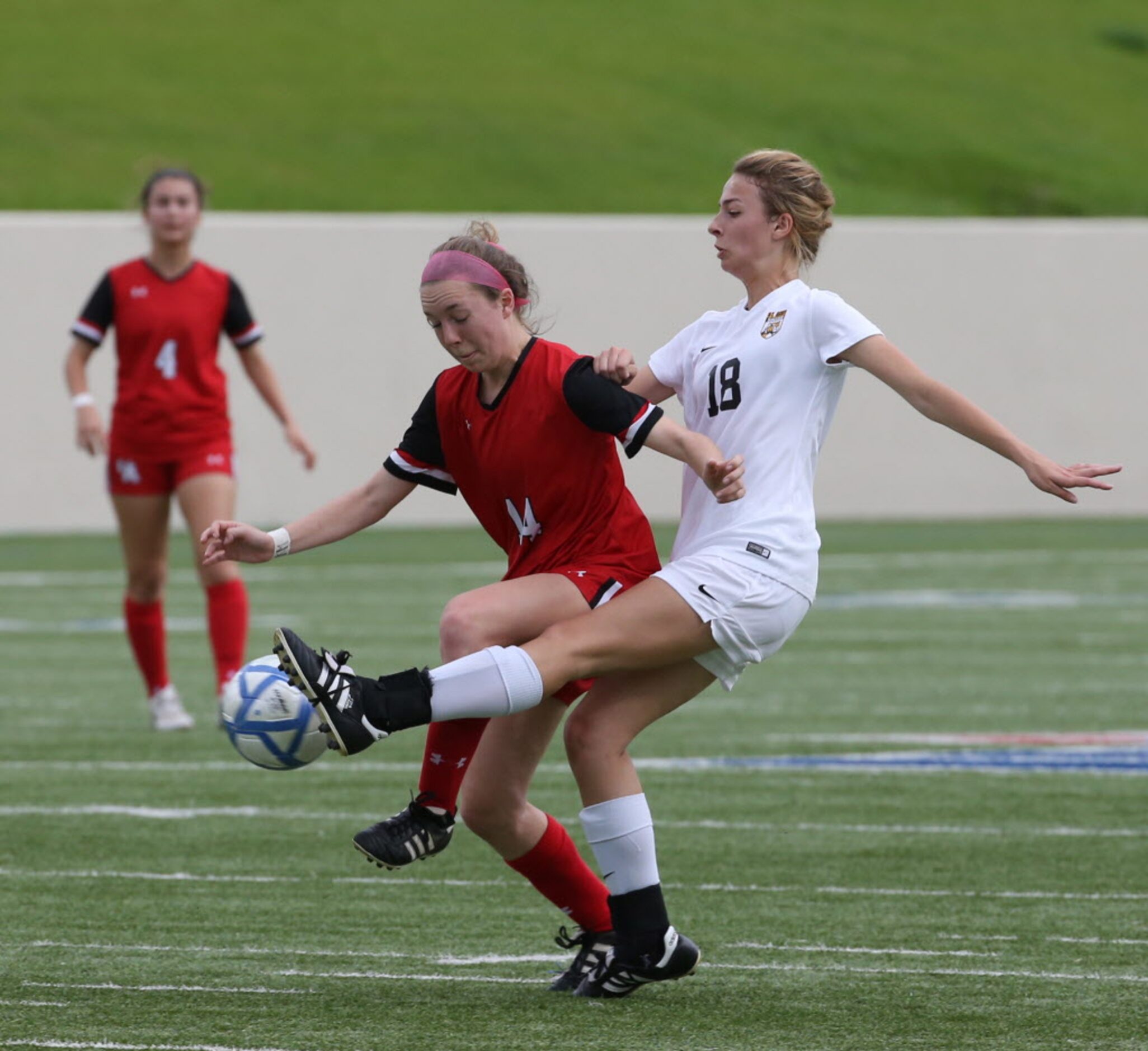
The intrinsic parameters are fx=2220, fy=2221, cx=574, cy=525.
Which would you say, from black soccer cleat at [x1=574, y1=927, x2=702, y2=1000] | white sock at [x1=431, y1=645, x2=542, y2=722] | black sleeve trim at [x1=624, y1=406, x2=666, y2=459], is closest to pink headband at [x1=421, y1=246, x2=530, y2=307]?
black sleeve trim at [x1=624, y1=406, x2=666, y2=459]

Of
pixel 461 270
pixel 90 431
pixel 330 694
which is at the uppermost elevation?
pixel 90 431

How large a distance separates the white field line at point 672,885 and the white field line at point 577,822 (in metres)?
0.91

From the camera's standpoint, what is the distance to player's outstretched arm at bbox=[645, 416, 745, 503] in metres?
4.70

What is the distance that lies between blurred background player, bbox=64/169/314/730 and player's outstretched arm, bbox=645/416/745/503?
4.73 meters

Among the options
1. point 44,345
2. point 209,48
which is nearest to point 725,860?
point 44,345

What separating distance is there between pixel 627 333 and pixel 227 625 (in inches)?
534

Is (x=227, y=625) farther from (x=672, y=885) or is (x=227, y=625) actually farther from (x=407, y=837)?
(x=407, y=837)

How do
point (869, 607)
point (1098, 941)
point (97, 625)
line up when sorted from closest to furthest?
point (1098, 941), point (97, 625), point (869, 607)

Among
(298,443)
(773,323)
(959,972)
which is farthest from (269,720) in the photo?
(298,443)

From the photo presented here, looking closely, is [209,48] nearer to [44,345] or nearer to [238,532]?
[44,345]

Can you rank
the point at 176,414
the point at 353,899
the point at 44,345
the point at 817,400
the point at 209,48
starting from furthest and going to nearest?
the point at 209,48 < the point at 44,345 < the point at 176,414 < the point at 353,899 < the point at 817,400

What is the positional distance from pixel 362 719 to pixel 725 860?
2.49 m

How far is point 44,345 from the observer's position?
20719mm

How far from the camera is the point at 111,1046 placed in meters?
4.49
